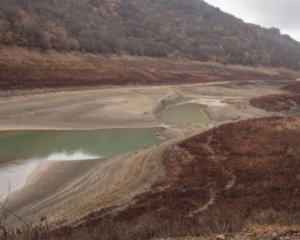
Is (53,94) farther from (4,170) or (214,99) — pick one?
(4,170)

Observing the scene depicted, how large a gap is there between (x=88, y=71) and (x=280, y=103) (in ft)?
95.1

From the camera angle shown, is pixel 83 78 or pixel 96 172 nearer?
pixel 96 172

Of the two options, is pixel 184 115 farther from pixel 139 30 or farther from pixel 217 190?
pixel 139 30

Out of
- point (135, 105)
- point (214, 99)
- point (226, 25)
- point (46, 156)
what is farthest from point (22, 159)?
point (226, 25)

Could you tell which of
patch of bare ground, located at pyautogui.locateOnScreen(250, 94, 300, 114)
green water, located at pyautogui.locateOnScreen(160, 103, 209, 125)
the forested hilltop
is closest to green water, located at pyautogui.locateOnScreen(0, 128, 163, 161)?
green water, located at pyautogui.locateOnScreen(160, 103, 209, 125)

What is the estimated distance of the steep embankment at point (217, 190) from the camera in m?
11.6

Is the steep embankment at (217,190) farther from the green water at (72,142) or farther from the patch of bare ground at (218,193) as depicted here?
the green water at (72,142)

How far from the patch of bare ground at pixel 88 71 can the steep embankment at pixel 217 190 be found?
31087 mm

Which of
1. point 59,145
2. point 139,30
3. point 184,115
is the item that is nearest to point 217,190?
point 59,145

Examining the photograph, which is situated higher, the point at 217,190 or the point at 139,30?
the point at 139,30

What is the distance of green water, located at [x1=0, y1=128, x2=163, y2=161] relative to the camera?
31.6m

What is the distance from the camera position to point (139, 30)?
126m

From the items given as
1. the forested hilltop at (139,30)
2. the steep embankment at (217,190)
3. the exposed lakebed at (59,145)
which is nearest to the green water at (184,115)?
the exposed lakebed at (59,145)

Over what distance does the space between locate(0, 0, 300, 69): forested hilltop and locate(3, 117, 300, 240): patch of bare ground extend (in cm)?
4912
